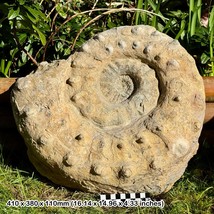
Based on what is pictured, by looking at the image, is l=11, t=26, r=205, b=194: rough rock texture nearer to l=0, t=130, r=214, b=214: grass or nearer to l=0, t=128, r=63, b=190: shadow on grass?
l=0, t=130, r=214, b=214: grass

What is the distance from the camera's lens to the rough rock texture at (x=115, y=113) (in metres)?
2.55

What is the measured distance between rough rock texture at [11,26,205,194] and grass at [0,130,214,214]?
0.22ft

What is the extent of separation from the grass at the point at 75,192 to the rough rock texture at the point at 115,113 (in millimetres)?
67

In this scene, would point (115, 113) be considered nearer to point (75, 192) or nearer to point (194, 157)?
point (75, 192)

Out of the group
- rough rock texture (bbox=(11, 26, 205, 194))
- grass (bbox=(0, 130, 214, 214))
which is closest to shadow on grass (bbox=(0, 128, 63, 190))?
grass (bbox=(0, 130, 214, 214))

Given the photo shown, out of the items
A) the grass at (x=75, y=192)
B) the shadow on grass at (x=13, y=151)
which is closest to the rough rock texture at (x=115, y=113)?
the grass at (x=75, y=192)

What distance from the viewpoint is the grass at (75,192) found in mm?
2594

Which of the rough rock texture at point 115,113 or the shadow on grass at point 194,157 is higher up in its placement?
the rough rock texture at point 115,113

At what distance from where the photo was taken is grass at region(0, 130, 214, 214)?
2.59 meters

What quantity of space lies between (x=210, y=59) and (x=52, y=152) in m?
1.21

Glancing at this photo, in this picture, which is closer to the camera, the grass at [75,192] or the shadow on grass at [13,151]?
the grass at [75,192]

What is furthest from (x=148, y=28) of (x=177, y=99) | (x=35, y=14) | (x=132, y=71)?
(x=35, y=14)

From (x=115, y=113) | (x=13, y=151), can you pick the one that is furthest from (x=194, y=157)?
(x=13, y=151)

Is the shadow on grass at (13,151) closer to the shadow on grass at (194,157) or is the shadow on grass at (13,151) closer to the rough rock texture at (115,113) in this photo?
the shadow on grass at (194,157)
